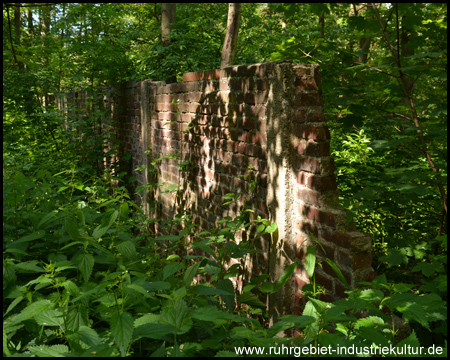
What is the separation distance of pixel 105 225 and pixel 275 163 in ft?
4.07

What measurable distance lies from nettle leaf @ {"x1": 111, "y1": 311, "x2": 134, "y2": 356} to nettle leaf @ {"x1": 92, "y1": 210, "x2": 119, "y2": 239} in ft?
3.01

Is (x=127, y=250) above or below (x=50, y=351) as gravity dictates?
above

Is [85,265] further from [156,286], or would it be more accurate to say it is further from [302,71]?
[302,71]

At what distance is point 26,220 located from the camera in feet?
10.6

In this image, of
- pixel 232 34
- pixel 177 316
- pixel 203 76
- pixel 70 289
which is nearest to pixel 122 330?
pixel 177 316

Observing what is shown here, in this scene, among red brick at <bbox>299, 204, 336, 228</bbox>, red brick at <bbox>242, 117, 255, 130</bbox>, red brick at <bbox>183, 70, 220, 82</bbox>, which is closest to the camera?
red brick at <bbox>299, 204, 336, 228</bbox>

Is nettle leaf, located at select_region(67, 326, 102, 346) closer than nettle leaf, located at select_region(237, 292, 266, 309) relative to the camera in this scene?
Yes

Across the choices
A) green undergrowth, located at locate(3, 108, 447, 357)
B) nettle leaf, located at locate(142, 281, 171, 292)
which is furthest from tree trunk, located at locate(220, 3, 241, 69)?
nettle leaf, located at locate(142, 281, 171, 292)

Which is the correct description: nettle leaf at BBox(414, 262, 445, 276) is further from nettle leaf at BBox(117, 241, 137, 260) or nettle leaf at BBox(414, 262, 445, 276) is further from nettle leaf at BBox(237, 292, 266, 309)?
nettle leaf at BBox(117, 241, 137, 260)

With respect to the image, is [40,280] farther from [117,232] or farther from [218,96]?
[218,96]

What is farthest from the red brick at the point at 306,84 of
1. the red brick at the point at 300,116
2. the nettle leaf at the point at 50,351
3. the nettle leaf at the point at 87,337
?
the nettle leaf at the point at 50,351

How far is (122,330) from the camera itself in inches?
62.8

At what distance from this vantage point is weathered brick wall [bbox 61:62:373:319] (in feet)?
8.03

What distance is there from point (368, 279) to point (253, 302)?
77 centimetres
